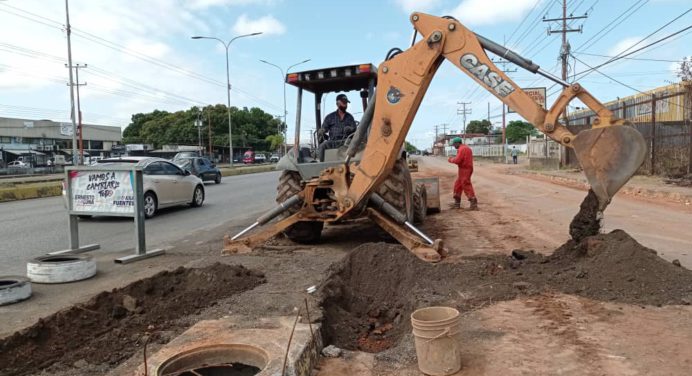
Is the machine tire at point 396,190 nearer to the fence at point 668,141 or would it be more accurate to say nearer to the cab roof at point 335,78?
the cab roof at point 335,78

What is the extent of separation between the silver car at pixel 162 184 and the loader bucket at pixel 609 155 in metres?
10.6

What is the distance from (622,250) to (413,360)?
2.99 metres

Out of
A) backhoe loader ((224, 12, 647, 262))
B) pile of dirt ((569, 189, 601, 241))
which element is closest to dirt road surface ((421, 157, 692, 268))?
pile of dirt ((569, 189, 601, 241))

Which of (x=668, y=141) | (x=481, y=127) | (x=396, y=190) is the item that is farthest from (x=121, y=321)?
(x=481, y=127)

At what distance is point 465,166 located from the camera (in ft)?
43.6

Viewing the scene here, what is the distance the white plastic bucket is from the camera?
11.8ft

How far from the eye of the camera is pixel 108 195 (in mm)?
8500

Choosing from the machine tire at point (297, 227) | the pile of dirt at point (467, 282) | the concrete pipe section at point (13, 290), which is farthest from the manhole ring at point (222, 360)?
the machine tire at point (297, 227)

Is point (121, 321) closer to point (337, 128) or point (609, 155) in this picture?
point (337, 128)

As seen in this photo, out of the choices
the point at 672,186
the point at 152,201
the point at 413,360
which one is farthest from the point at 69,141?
the point at 413,360

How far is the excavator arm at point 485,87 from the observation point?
566cm

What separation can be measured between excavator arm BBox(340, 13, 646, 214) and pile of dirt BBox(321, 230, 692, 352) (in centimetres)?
75

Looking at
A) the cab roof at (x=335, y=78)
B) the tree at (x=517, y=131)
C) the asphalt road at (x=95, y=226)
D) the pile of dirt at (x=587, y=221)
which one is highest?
the tree at (x=517, y=131)

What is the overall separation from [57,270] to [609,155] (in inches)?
262
